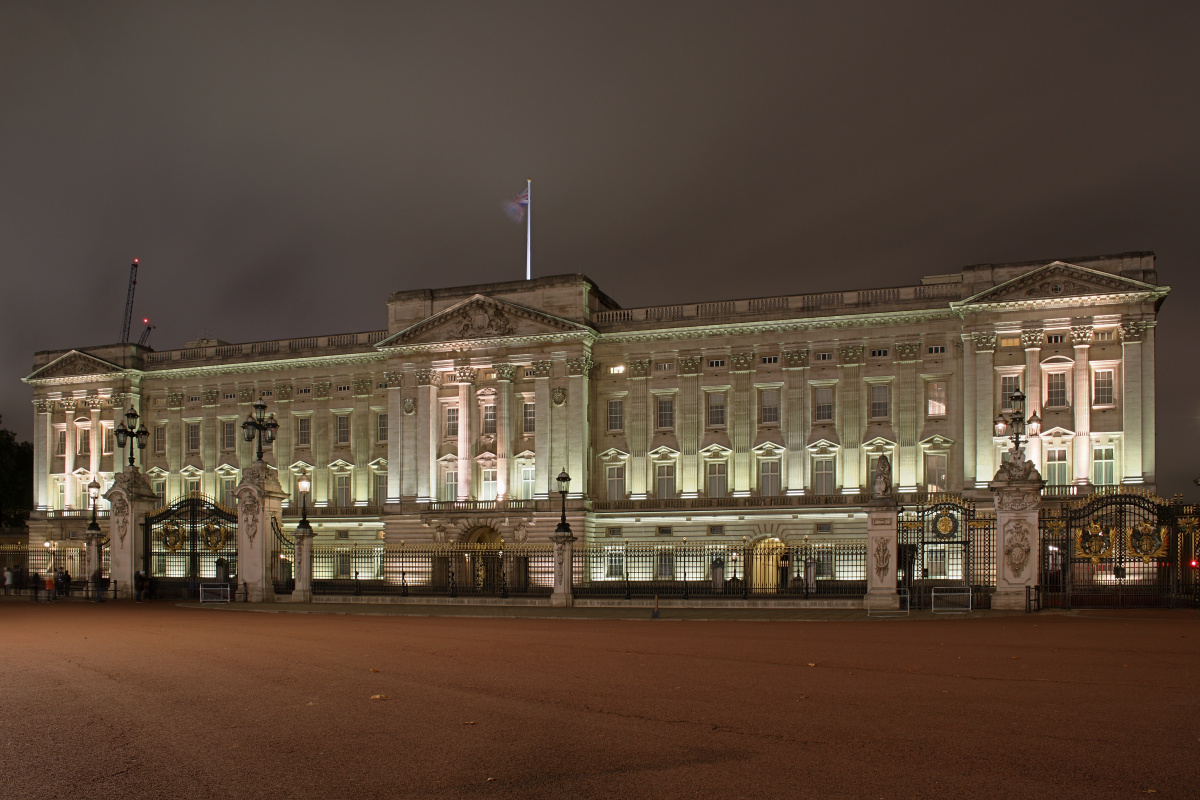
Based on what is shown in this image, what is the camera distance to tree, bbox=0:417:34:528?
270ft

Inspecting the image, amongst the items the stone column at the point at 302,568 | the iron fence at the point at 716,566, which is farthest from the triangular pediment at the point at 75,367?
the stone column at the point at 302,568

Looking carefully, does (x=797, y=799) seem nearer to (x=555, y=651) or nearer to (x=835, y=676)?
(x=835, y=676)

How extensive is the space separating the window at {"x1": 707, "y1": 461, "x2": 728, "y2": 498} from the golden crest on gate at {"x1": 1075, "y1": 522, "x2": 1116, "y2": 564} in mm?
27804

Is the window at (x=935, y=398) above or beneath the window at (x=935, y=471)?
above

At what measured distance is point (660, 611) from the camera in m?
29.5

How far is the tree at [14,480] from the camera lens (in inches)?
3246

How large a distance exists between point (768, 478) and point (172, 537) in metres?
30.4

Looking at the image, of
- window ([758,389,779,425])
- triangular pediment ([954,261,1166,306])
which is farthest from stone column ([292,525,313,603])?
triangular pediment ([954,261,1166,306])

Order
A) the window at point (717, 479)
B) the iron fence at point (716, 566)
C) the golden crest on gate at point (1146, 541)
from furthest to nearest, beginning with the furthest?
1. the window at point (717, 479)
2. the iron fence at point (716, 566)
3. the golden crest on gate at point (1146, 541)

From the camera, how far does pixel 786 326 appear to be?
54.1 meters

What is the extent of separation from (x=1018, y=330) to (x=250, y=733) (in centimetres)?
4618

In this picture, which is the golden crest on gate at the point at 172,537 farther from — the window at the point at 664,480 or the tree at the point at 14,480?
the tree at the point at 14,480

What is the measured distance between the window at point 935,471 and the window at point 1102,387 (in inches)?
292


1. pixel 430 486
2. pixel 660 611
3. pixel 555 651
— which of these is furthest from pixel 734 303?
pixel 555 651
